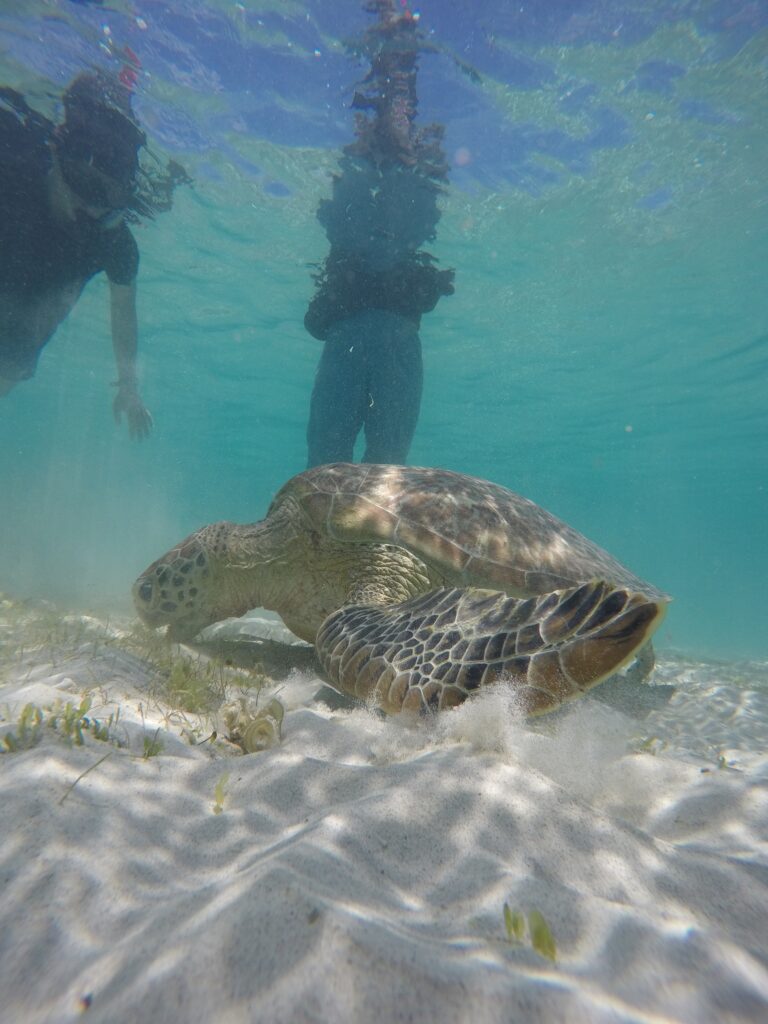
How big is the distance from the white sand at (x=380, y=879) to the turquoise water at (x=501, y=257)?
8742 mm

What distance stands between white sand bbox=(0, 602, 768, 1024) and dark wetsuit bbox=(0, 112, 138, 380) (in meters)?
7.86

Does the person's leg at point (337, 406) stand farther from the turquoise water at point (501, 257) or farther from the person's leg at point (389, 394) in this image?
the turquoise water at point (501, 257)

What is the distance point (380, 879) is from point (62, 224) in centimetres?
946

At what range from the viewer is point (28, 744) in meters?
1.60

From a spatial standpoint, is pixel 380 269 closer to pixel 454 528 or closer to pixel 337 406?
pixel 337 406

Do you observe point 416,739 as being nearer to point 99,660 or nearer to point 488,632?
point 488,632

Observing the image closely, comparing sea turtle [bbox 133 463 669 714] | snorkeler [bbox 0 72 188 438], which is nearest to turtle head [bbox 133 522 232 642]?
sea turtle [bbox 133 463 669 714]

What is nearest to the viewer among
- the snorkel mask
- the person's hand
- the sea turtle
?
the sea turtle

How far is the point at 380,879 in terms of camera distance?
1.11 m

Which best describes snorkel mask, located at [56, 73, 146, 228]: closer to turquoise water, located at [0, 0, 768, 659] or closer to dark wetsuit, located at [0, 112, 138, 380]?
dark wetsuit, located at [0, 112, 138, 380]

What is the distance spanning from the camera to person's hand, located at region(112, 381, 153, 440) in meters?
8.20

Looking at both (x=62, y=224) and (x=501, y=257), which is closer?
(x=62, y=224)

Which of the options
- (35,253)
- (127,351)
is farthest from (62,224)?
(127,351)

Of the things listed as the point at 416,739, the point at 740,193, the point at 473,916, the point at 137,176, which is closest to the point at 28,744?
the point at 416,739
